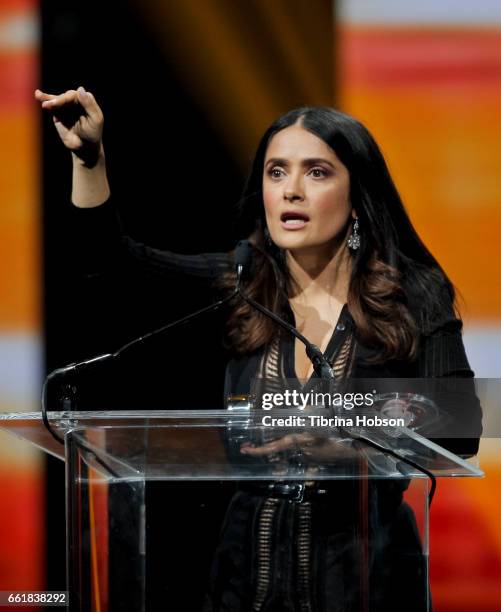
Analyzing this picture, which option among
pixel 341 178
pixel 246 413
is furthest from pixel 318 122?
pixel 246 413

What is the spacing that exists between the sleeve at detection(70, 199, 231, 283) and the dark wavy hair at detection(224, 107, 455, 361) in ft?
0.29

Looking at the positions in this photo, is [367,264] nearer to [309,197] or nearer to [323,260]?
[323,260]

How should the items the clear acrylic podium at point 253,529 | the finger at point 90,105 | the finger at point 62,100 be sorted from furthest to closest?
1. the finger at point 90,105
2. the finger at point 62,100
3. the clear acrylic podium at point 253,529

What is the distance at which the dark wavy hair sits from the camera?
2457mm

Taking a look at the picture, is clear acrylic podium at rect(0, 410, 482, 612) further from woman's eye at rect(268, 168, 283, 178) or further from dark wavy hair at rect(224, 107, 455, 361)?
woman's eye at rect(268, 168, 283, 178)

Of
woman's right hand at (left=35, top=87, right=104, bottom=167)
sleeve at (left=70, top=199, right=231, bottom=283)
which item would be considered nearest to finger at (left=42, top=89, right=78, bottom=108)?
woman's right hand at (left=35, top=87, right=104, bottom=167)

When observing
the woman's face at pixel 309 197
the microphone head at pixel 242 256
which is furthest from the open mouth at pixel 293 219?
the microphone head at pixel 242 256

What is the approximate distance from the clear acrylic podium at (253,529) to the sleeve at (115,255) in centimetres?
126

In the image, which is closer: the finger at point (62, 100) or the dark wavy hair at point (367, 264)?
the finger at point (62, 100)

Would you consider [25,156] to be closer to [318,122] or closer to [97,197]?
[97,197]

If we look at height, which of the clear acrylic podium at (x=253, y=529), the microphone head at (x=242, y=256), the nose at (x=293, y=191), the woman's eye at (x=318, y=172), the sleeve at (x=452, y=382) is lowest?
the clear acrylic podium at (x=253, y=529)

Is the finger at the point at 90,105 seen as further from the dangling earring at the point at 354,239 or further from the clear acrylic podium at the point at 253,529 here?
the clear acrylic podium at the point at 253,529

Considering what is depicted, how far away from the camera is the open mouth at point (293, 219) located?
2523 millimetres

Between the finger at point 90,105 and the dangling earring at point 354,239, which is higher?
the finger at point 90,105
